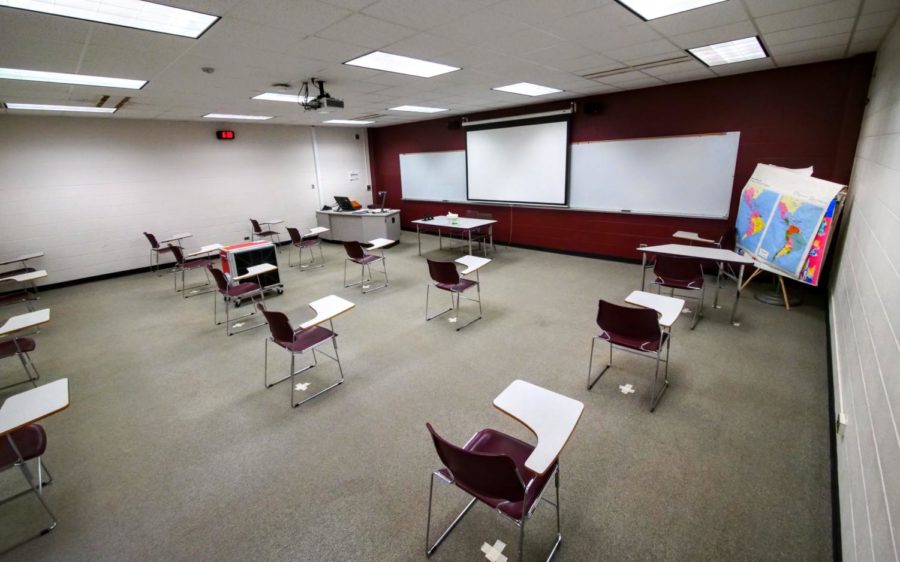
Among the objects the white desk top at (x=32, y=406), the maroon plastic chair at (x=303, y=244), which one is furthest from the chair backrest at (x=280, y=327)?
the maroon plastic chair at (x=303, y=244)

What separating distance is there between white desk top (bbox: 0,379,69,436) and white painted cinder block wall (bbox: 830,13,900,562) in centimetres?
366

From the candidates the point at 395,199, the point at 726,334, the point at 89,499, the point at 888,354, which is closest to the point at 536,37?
the point at 888,354

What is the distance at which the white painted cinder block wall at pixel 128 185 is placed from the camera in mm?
6477

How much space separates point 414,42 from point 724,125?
4908 mm

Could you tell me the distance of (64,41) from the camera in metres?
2.87

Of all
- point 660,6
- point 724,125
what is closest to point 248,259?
point 660,6

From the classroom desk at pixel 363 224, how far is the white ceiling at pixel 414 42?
3774mm

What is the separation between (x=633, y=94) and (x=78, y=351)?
8.62 metres

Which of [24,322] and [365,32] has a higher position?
[365,32]

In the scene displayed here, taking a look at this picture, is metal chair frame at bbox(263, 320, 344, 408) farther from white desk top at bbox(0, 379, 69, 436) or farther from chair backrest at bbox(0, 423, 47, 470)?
chair backrest at bbox(0, 423, 47, 470)

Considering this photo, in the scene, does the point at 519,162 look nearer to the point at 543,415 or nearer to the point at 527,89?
the point at 527,89

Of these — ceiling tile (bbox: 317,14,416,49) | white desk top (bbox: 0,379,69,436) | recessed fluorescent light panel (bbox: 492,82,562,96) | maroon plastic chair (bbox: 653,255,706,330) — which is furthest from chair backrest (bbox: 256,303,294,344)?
recessed fluorescent light panel (bbox: 492,82,562,96)

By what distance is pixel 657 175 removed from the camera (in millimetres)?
6281

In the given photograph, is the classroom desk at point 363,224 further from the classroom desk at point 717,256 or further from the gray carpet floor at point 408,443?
the classroom desk at point 717,256
